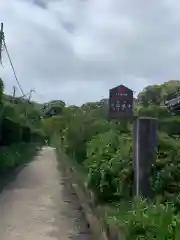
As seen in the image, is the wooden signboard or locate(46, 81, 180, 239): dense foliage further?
the wooden signboard

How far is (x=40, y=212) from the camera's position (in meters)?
10.7

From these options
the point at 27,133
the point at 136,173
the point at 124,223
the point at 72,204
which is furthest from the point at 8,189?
the point at 27,133

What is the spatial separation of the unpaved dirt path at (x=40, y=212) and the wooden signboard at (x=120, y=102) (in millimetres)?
3296

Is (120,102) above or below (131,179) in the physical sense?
above

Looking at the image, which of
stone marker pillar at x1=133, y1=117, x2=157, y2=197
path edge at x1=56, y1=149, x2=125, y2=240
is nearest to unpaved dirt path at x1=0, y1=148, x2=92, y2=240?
path edge at x1=56, y1=149, x2=125, y2=240

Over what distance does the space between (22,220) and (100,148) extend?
2.67 meters

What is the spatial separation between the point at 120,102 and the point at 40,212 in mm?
6827

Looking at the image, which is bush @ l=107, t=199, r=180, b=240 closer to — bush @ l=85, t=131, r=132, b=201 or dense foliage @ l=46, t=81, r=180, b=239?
dense foliage @ l=46, t=81, r=180, b=239

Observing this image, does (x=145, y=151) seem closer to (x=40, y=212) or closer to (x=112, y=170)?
(x=112, y=170)

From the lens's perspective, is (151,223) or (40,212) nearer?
(151,223)

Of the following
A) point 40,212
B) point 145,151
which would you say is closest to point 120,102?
point 40,212

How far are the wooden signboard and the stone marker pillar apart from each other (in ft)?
25.7

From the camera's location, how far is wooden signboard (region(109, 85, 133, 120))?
15.9 meters

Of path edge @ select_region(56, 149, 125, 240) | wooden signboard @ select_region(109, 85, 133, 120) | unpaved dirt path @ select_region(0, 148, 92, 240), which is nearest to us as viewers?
path edge @ select_region(56, 149, 125, 240)
